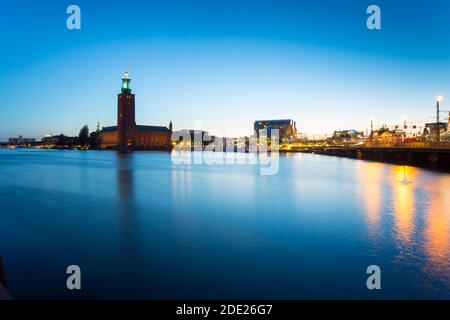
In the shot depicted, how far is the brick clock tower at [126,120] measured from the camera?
182 m

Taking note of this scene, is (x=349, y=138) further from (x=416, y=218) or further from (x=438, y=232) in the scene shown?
(x=438, y=232)

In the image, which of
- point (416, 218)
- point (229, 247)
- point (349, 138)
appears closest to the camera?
point (229, 247)

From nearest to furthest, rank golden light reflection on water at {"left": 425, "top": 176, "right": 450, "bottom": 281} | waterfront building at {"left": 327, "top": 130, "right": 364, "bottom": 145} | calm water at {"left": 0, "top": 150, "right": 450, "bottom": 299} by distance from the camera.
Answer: calm water at {"left": 0, "top": 150, "right": 450, "bottom": 299}
golden light reflection on water at {"left": 425, "top": 176, "right": 450, "bottom": 281}
waterfront building at {"left": 327, "top": 130, "right": 364, "bottom": 145}

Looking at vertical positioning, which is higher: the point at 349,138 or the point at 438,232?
the point at 349,138

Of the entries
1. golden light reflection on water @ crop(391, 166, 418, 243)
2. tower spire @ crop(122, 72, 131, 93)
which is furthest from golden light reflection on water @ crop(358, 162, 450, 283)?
tower spire @ crop(122, 72, 131, 93)

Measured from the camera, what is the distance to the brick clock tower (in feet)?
598

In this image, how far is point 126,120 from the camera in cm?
18312

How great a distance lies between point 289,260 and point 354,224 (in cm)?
600

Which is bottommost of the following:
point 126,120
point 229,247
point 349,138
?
point 229,247

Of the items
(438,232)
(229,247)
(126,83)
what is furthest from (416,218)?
(126,83)

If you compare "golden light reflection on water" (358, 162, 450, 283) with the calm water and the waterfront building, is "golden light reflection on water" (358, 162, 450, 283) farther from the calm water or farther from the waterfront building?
the waterfront building

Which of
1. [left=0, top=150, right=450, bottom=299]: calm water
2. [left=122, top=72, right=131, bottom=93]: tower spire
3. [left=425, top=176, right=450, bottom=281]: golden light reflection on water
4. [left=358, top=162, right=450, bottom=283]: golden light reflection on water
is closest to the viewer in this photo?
[left=0, top=150, right=450, bottom=299]: calm water

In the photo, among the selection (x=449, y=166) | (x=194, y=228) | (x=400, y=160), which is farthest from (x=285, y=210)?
(x=400, y=160)
